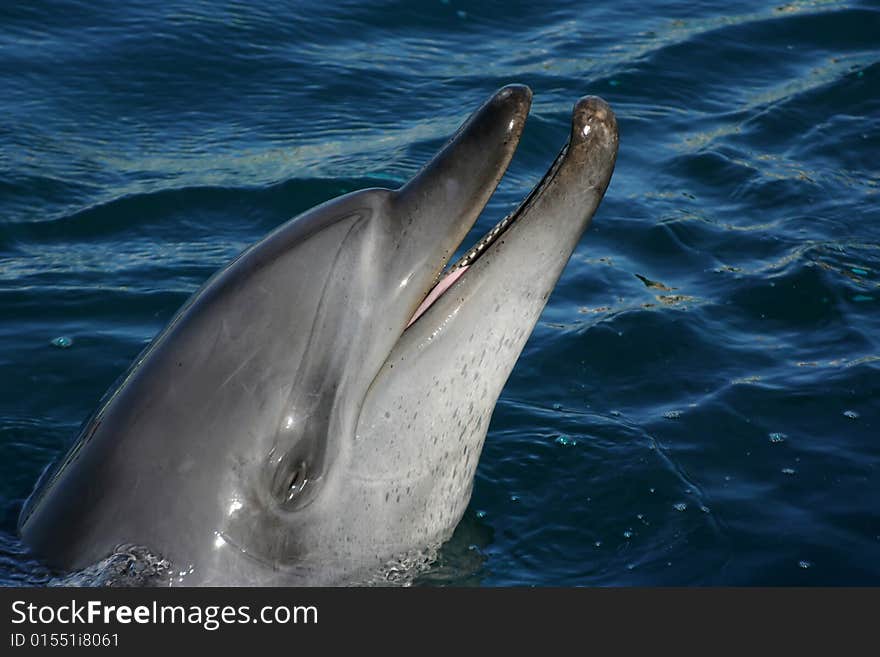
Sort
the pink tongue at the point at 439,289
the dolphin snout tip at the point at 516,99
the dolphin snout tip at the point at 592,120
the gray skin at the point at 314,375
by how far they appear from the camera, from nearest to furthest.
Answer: the gray skin at the point at 314,375 < the dolphin snout tip at the point at 516,99 < the dolphin snout tip at the point at 592,120 < the pink tongue at the point at 439,289

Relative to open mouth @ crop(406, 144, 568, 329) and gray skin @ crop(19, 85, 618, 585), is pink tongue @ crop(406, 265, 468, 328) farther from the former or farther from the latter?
gray skin @ crop(19, 85, 618, 585)

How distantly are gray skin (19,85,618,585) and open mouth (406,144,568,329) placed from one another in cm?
2

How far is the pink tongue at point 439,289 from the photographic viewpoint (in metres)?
5.86

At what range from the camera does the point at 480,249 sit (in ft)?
19.5

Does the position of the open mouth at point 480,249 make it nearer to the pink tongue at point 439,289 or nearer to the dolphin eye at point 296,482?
the pink tongue at point 439,289

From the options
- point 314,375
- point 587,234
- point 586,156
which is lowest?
point 587,234

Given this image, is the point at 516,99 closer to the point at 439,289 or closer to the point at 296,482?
the point at 439,289

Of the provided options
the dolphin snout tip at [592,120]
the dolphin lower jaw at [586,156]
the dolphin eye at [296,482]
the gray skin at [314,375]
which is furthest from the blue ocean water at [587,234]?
the dolphin snout tip at [592,120]

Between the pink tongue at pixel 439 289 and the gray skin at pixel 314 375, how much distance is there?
0.11 metres

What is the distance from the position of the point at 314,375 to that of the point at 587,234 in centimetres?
605

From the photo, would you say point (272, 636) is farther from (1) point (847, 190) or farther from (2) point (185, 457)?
(1) point (847, 190)

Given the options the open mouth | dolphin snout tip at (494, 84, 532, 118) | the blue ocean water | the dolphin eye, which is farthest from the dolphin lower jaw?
the blue ocean water

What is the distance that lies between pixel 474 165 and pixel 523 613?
193cm

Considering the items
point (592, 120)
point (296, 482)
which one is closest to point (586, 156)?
point (592, 120)
